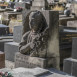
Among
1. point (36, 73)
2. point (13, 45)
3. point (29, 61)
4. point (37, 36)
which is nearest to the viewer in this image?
point (36, 73)

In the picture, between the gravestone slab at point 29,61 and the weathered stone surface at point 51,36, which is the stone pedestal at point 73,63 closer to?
the weathered stone surface at point 51,36

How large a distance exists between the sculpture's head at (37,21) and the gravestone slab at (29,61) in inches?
32.2

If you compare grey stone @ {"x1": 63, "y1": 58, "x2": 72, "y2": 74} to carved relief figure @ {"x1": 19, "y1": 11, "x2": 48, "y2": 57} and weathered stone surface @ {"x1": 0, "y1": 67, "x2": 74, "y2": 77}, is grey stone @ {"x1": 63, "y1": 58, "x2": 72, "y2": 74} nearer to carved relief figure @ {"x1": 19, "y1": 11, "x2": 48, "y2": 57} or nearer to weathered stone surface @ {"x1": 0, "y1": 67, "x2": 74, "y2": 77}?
carved relief figure @ {"x1": 19, "y1": 11, "x2": 48, "y2": 57}

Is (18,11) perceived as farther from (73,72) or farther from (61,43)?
(73,72)

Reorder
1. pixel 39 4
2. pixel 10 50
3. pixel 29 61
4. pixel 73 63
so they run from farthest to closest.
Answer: pixel 39 4 → pixel 10 50 → pixel 73 63 → pixel 29 61

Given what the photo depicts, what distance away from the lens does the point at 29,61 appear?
6551 mm

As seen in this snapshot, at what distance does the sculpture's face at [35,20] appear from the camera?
6.33 metres

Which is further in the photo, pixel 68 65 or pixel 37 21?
pixel 68 65

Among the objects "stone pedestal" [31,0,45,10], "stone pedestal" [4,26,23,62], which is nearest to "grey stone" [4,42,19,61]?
"stone pedestal" [4,26,23,62]

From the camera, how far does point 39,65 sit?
20.6 ft

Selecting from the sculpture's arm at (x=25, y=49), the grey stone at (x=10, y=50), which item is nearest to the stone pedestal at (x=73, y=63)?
the sculpture's arm at (x=25, y=49)

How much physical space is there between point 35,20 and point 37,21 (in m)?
0.06

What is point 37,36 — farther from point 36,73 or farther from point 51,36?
point 36,73

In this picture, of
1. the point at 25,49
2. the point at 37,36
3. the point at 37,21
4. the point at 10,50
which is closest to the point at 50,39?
the point at 37,36
